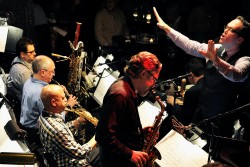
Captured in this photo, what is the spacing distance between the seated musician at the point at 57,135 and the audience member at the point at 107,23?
4504 mm

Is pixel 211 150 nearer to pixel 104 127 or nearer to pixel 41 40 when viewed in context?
pixel 104 127

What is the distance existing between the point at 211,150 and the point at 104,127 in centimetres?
94

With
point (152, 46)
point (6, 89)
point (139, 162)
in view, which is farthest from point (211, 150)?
point (152, 46)

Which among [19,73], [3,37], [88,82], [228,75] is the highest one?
[228,75]

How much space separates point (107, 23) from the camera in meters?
7.94

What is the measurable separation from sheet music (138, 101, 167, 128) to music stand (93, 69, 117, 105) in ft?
3.87

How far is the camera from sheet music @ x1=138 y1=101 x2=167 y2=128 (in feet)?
12.9

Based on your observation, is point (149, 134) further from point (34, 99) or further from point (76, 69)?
point (76, 69)

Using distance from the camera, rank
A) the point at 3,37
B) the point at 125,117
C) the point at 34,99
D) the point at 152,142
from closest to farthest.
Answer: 1. the point at 125,117
2. the point at 152,142
3. the point at 34,99
4. the point at 3,37

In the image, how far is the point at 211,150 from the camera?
128 inches

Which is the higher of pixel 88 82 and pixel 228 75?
pixel 228 75

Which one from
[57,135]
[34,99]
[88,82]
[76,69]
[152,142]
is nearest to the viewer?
[57,135]

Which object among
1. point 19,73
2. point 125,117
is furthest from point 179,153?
point 19,73

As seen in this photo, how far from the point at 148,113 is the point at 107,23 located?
4.28m
